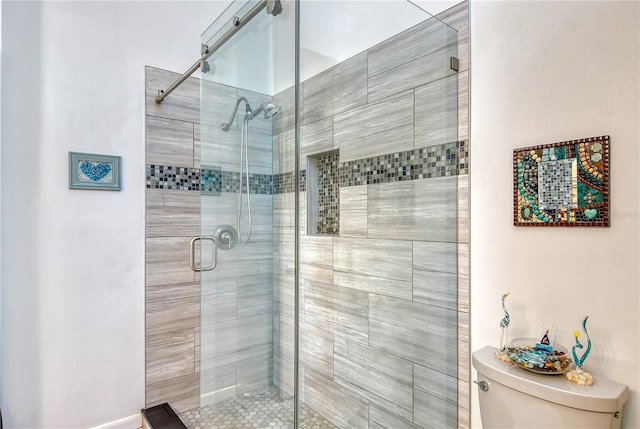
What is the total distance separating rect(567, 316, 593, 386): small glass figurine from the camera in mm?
1169

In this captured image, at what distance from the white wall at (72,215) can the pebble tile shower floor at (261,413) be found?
32.9 inches

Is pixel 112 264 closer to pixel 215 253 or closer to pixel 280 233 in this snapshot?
pixel 215 253

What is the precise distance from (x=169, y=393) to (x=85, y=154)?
1572 millimetres

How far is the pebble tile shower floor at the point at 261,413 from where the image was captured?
1477 millimetres

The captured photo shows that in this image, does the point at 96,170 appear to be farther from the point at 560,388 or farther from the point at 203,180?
the point at 560,388

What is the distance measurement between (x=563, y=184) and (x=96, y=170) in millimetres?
2346

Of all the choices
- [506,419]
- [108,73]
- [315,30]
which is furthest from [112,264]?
[506,419]

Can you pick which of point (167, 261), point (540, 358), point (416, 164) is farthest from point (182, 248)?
point (540, 358)

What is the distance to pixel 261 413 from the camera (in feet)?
5.08

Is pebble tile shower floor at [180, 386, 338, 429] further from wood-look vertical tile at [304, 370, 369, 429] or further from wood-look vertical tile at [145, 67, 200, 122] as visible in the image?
wood-look vertical tile at [145, 67, 200, 122]

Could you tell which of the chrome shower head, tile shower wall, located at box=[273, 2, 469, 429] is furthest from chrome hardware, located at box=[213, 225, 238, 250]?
the chrome shower head

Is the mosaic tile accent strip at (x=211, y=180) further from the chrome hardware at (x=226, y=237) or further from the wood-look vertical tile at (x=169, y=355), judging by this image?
the wood-look vertical tile at (x=169, y=355)

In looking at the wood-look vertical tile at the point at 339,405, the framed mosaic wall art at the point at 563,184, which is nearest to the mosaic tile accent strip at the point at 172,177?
the wood-look vertical tile at the point at 339,405

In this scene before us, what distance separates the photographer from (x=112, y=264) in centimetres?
226
